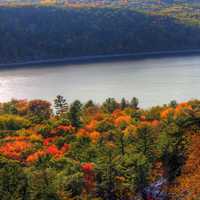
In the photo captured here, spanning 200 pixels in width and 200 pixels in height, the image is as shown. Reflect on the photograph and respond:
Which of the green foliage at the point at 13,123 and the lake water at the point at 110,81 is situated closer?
the green foliage at the point at 13,123

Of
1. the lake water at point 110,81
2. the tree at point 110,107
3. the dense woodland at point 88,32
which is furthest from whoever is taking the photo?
the dense woodland at point 88,32

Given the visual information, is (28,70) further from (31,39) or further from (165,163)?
(165,163)

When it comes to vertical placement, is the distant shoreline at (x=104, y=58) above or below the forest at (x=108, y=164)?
above

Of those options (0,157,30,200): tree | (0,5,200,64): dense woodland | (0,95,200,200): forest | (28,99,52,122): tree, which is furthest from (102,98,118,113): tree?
(0,5,200,64): dense woodland

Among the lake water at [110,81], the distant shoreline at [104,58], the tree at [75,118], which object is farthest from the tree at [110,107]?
the distant shoreline at [104,58]

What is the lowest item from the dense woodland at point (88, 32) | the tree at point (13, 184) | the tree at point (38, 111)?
the tree at point (13, 184)

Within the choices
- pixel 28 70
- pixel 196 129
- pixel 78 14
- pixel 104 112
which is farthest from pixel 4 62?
pixel 196 129

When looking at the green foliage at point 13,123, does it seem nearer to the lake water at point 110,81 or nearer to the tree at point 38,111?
the tree at point 38,111
